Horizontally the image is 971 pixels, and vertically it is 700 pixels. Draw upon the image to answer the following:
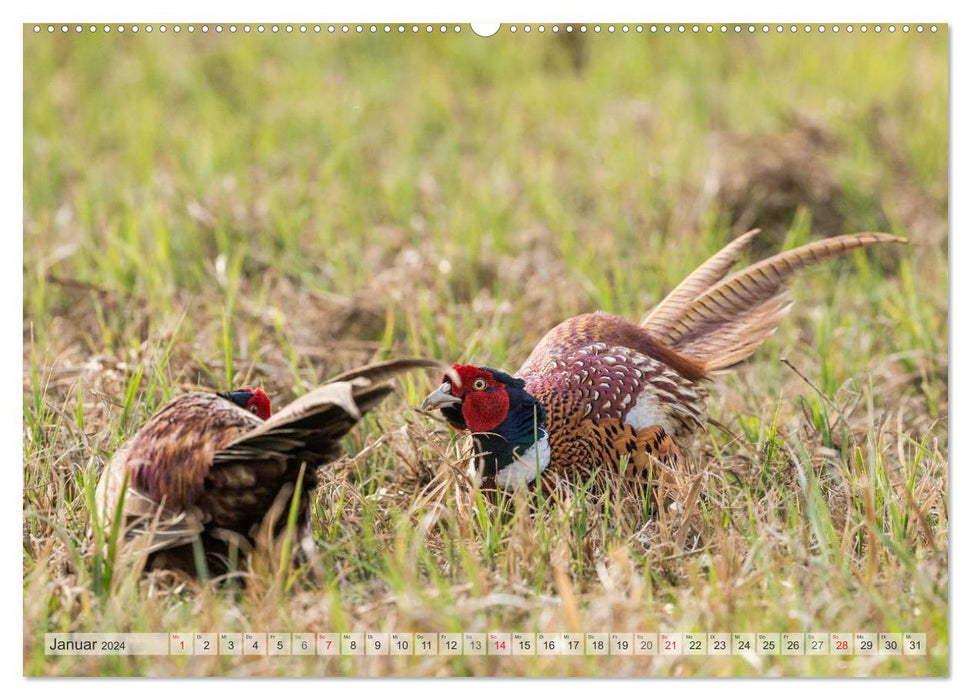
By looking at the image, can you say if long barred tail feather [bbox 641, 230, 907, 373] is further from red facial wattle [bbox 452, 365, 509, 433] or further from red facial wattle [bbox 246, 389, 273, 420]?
red facial wattle [bbox 246, 389, 273, 420]

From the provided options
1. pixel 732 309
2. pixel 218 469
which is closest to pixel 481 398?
pixel 218 469

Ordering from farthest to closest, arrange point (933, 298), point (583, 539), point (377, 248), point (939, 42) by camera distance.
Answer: point (377, 248) → point (933, 298) → point (939, 42) → point (583, 539)

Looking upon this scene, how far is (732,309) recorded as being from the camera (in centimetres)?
354

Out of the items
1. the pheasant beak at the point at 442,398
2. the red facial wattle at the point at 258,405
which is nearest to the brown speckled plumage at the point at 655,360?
the pheasant beak at the point at 442,398

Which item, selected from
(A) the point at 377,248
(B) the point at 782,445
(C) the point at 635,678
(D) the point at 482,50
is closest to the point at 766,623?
(C) the point at 635,678

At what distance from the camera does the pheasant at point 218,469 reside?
271 cm

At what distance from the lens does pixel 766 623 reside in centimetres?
275

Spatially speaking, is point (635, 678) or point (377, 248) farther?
point (377, 248)

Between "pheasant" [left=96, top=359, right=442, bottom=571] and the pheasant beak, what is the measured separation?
26 centimetres

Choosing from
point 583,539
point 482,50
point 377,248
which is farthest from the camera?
point 482,50

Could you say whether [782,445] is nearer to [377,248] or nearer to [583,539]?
[583,539]

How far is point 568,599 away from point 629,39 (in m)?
3.28

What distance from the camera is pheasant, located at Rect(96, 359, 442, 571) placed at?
107 inches

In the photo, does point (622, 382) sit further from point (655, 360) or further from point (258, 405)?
point (258, 405)
